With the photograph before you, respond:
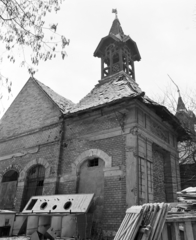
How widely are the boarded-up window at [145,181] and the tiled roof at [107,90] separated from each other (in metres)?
3.16

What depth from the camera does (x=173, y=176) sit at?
1077cm

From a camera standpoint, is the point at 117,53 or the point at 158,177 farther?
the point at 117,53

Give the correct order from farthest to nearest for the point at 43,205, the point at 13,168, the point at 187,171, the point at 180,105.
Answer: the point at 180,105, the point at 187,171, the point at 13,168, the point at 43,205

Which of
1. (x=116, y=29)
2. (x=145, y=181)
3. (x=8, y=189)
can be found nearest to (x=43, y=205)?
(x=8, y=189)

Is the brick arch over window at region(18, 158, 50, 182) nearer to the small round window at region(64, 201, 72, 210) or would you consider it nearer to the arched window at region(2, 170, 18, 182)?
the arched window at region(2, 170, 18, 182)

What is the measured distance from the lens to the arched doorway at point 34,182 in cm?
1048

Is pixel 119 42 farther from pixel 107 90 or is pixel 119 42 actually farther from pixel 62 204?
pixel 62 204

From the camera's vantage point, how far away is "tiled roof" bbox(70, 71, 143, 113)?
34.0ft

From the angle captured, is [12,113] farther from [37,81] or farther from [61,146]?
[61,146]

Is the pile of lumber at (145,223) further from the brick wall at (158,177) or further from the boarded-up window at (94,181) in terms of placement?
the brick wall at (158,177)

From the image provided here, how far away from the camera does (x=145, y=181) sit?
27.2ft

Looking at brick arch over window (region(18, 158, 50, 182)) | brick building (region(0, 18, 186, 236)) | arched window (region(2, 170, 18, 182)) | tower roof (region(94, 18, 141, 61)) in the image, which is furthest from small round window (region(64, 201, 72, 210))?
tower roof (region(94, 18, 141, 61))

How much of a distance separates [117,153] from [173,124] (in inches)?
167

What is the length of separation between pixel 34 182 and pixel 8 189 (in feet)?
5.93
